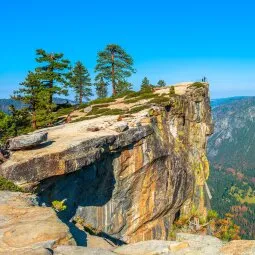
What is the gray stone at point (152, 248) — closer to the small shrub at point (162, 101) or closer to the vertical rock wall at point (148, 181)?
the vertical rock wall at point (148, 181)

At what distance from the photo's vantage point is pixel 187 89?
179 feet

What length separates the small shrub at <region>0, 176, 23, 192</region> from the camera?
2189cm

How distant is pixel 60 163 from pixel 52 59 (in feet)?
112

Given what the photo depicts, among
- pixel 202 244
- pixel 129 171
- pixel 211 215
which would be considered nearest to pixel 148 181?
pixel 129 171

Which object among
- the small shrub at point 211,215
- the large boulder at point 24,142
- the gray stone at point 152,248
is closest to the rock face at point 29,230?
the gray stone at point 152,248

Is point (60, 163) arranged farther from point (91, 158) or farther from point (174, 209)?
point (174, 209)

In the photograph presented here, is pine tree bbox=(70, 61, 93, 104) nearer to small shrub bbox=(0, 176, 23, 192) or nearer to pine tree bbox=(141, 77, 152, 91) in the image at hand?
pine tree bbox=(141, 77, 152, 91)

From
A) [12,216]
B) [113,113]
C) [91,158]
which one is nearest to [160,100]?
[113,113]

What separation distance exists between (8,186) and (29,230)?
847 cm

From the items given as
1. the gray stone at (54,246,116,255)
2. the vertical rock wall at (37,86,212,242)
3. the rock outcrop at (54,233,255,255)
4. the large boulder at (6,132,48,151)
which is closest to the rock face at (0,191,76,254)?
the gray stone at (54,246,116,255)

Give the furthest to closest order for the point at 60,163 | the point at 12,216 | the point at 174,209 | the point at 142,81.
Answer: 1. the point at 142,81
2. the point at 174,209
3. the point at 60,163
4. the point at 12,216

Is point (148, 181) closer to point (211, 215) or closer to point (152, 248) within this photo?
point (211, 215)

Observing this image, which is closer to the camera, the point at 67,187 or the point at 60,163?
the point at 60,163

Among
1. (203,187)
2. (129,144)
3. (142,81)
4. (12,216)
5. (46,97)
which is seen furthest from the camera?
(142,81)
